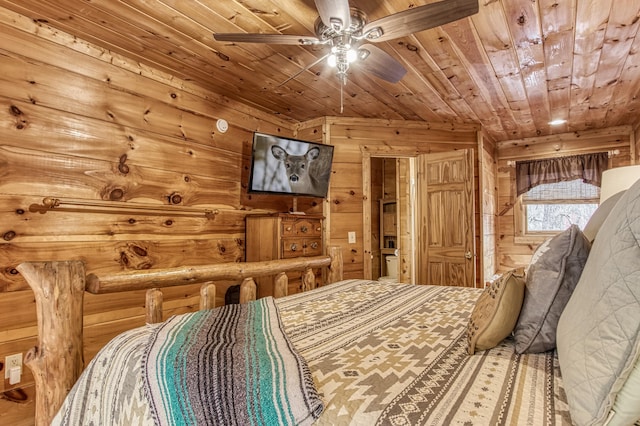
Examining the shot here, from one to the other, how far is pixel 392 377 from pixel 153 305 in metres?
1.05

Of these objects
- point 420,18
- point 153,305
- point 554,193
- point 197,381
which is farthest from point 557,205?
point 197,381

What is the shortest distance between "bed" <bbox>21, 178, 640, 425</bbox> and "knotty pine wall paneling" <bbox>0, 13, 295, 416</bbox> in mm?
1280

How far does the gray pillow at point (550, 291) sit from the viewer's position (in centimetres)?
104

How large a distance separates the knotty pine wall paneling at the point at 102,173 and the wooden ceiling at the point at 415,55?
0.65 feet

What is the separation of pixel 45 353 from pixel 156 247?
167 centimetres

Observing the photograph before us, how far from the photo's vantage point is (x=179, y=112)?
2895mm

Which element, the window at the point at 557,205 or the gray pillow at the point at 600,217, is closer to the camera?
the gray pillow at the point at 600,217

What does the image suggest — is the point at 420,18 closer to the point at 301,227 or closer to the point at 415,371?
the point at 415,371

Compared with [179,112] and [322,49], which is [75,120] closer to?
[179,112]

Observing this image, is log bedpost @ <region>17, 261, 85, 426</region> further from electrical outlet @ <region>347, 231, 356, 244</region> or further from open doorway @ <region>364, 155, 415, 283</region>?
open doorway @ <region>364, 155, 415, 283</region>

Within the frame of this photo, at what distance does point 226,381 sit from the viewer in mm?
808

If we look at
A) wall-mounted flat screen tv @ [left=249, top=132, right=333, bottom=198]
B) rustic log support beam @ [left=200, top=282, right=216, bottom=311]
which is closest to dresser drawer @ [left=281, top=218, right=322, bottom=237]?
wall-mounted flat screen tv @ [left=249, top=132, right=333, bottom=198]

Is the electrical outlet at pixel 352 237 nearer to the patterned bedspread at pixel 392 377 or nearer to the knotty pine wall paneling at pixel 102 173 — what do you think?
the knotty pine wall paneling at pixel 102 173

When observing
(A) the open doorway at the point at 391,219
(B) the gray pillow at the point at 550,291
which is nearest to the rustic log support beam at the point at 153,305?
(B) the gray pillow at the point at 550,291
